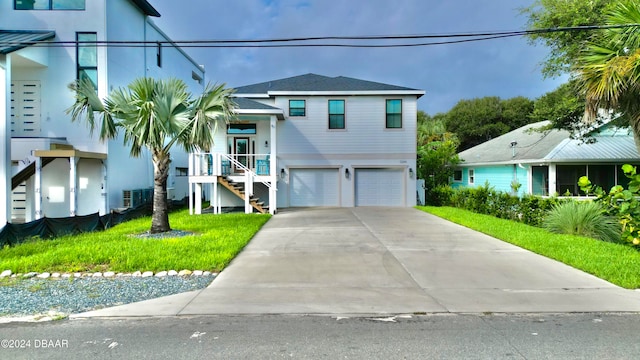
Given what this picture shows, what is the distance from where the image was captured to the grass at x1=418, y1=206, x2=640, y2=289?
630cm

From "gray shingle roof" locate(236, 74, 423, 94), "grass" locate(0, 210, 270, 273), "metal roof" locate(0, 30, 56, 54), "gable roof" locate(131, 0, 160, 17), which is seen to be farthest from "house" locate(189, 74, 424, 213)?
"grass" locate(0, 210, 270, 273)

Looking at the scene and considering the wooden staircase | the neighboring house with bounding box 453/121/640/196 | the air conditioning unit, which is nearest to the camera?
the air conditioning unit

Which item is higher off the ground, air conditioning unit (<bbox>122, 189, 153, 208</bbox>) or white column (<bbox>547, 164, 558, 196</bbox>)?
Result: white column (<bbox>547, 164, 558, 196</bbox>)

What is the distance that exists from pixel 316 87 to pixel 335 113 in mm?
1903

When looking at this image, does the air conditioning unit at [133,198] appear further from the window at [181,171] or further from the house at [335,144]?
the window at [181,171]

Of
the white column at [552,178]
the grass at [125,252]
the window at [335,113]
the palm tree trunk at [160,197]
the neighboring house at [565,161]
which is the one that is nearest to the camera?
the grass at [125,252]

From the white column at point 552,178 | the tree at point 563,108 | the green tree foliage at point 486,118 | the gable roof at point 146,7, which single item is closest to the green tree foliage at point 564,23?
the tree at point 563,108

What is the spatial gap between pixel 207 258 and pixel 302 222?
6262 millimetres

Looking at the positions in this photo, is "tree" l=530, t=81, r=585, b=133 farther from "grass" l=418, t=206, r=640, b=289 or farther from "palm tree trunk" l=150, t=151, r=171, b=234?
"palm tree trunk" l=150, t=151, r=171, b=234

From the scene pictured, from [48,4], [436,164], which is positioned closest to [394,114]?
[436,164]

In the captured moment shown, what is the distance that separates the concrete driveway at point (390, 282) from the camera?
16.3 ft

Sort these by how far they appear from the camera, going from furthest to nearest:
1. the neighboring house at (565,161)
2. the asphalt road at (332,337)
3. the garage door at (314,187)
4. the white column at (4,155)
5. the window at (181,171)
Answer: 1. the window at (181,171)
2. the garage door at (314,187)
3. the neighboring house at (565,161)
4. the white column at (4,155)
5. the asphalt road at (332,337)

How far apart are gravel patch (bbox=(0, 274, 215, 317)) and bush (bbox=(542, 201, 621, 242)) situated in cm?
962

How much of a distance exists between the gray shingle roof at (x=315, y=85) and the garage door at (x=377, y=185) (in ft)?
14.6
